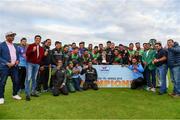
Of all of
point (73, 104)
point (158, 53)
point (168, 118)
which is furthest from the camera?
point (158, 53)

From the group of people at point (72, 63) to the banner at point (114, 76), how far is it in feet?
0.97

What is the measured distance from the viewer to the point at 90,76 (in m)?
15.2

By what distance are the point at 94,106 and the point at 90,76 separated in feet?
14.6

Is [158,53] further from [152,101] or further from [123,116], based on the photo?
[123,116]

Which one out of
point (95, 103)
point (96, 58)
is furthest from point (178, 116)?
point (96, 58)

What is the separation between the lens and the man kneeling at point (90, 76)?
15070 mm

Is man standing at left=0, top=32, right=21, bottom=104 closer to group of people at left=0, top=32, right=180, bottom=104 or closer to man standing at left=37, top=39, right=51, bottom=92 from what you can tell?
group of people at left=0, top=32, right=180, bottom=104

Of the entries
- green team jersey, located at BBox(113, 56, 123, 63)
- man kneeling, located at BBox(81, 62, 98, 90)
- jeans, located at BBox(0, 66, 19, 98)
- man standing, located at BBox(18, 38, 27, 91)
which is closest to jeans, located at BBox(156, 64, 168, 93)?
green team jersey, located at BBox(113, 56, 123, 63)

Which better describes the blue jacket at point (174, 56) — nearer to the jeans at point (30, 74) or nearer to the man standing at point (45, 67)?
the man standing at point (45, 67)

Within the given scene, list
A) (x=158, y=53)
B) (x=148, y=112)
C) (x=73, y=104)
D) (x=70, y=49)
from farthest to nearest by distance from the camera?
(x=70, y=49), (x=158, y=53), (x=73, y=104), (x=148, y=112)

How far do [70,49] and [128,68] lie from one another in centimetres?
318

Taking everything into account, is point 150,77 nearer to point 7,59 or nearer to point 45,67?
point 45,67

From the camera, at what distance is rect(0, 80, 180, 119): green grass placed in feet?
31.3

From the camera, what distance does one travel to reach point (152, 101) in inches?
473
